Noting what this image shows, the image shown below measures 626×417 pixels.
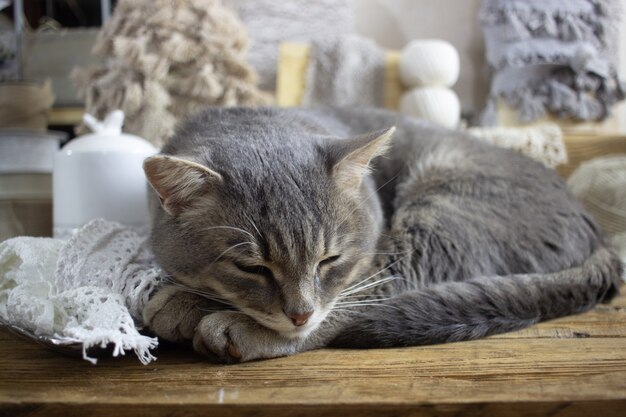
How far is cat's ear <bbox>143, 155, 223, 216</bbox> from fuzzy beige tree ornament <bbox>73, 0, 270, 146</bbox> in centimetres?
104

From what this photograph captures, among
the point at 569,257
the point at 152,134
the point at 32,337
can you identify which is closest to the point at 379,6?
the point at 152,134

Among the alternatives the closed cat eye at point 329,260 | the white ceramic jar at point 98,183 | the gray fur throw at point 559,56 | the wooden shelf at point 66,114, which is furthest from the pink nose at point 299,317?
the wooden shelf at point 66,114

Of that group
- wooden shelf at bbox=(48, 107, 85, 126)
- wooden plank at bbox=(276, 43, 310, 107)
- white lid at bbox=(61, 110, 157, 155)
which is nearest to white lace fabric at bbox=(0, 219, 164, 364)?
white lid at bbox=(61, 110, 157, 155)

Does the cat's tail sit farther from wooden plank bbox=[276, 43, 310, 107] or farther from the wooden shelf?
the wooden shelf

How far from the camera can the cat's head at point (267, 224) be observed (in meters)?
1.09

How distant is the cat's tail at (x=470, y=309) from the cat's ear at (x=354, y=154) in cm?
30

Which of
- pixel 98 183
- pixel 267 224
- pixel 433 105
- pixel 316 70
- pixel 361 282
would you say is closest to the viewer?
pixel 267 224

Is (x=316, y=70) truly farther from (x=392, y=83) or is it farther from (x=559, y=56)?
(x=559, y=56)

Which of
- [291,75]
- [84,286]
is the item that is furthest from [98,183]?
[291,75]

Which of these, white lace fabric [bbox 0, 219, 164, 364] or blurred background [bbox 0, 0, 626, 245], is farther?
blurred background [bbox 0, 0, 626, 245]

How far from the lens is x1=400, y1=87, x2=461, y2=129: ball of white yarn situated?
278cm

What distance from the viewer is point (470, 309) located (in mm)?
1237

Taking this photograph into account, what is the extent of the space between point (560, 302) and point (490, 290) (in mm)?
211

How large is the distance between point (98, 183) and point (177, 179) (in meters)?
0.72
